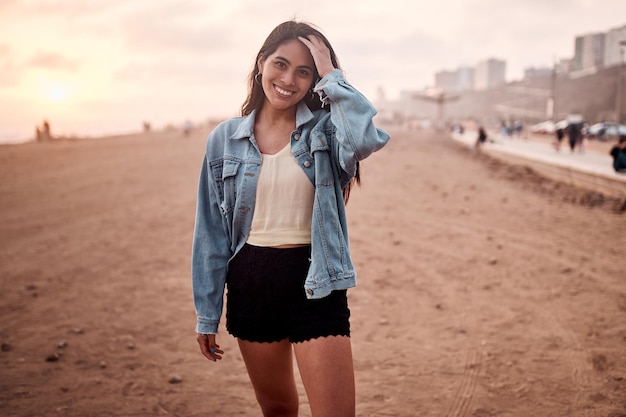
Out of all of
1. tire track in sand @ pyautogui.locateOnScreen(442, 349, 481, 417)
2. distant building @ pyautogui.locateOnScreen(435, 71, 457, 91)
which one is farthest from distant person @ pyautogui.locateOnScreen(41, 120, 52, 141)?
distant building @ pyautogui.locateOnScreen(435, 71, 457, 91)

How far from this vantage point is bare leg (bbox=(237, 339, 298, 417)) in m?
2.05

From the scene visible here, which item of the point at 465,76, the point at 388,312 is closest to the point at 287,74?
the point at 388,312

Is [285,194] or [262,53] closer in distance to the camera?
[285,194]

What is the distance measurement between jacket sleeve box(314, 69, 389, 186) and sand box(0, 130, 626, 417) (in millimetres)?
2056

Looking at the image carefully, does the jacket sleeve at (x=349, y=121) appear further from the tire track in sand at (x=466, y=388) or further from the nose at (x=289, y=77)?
the tire track in sand at (x=466, y=388)

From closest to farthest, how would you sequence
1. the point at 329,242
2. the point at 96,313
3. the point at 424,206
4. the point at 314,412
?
the point at 314,412 → the point at 329,242 → the point at 96,313 → the point at 424,206

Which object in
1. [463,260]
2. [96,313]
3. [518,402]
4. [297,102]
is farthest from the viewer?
[463,260]

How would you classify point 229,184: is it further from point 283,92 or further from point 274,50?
point 274,50

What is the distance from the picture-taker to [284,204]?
1970 mm

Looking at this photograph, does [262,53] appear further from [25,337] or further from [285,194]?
[25,337]

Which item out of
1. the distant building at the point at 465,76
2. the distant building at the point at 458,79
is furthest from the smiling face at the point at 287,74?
the distant building at the point at 465,76

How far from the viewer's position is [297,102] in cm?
213

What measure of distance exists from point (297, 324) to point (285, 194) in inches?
21.5

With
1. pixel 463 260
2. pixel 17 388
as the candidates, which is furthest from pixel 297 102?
pixel 463 260
